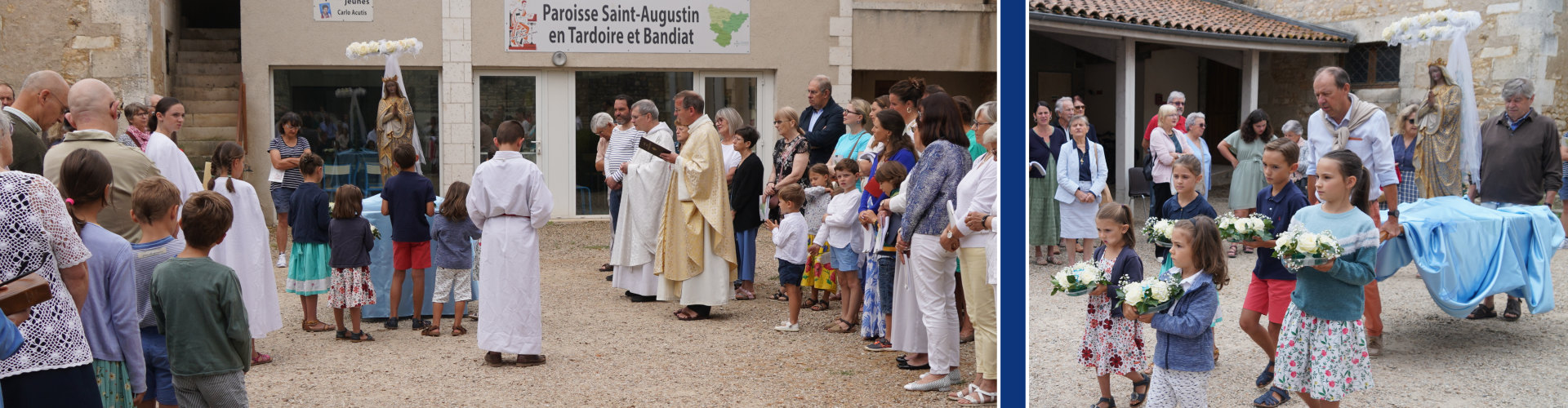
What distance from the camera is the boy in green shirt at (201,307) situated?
365 centimetres

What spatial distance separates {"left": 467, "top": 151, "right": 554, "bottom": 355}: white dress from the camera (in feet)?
18.4

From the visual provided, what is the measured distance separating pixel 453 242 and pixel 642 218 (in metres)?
1.26

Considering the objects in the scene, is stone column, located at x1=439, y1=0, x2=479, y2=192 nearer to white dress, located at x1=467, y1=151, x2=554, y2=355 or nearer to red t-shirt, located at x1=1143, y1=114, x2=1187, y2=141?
white dress, located at x1=467, y1=151, x2=554, y2=355

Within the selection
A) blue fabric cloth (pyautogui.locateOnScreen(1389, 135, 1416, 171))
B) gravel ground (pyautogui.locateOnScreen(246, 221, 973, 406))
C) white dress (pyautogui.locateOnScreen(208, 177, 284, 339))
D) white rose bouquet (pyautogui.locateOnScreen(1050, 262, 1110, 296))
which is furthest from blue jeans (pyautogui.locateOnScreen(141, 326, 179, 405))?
blue fabric cloth (pyautogui.locateOnScreen(1389, 135, 1416, 171))

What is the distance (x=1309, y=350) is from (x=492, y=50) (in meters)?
11.2

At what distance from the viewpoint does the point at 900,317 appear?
551cm

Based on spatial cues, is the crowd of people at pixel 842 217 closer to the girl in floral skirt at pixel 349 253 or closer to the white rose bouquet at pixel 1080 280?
the white rose bouquet at pixel 1080 280

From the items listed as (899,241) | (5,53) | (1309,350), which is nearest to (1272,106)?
(1309,350)

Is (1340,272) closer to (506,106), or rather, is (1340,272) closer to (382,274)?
(382,274)

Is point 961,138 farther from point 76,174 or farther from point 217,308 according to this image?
point 76,174

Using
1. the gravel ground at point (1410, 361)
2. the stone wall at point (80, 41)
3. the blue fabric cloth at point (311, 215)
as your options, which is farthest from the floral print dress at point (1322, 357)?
the stone wall at point (80, 41)

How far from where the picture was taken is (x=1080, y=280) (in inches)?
139

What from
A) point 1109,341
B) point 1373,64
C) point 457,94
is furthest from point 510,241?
point 457,94

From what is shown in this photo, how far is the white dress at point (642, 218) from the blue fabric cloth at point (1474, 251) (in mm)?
4162
